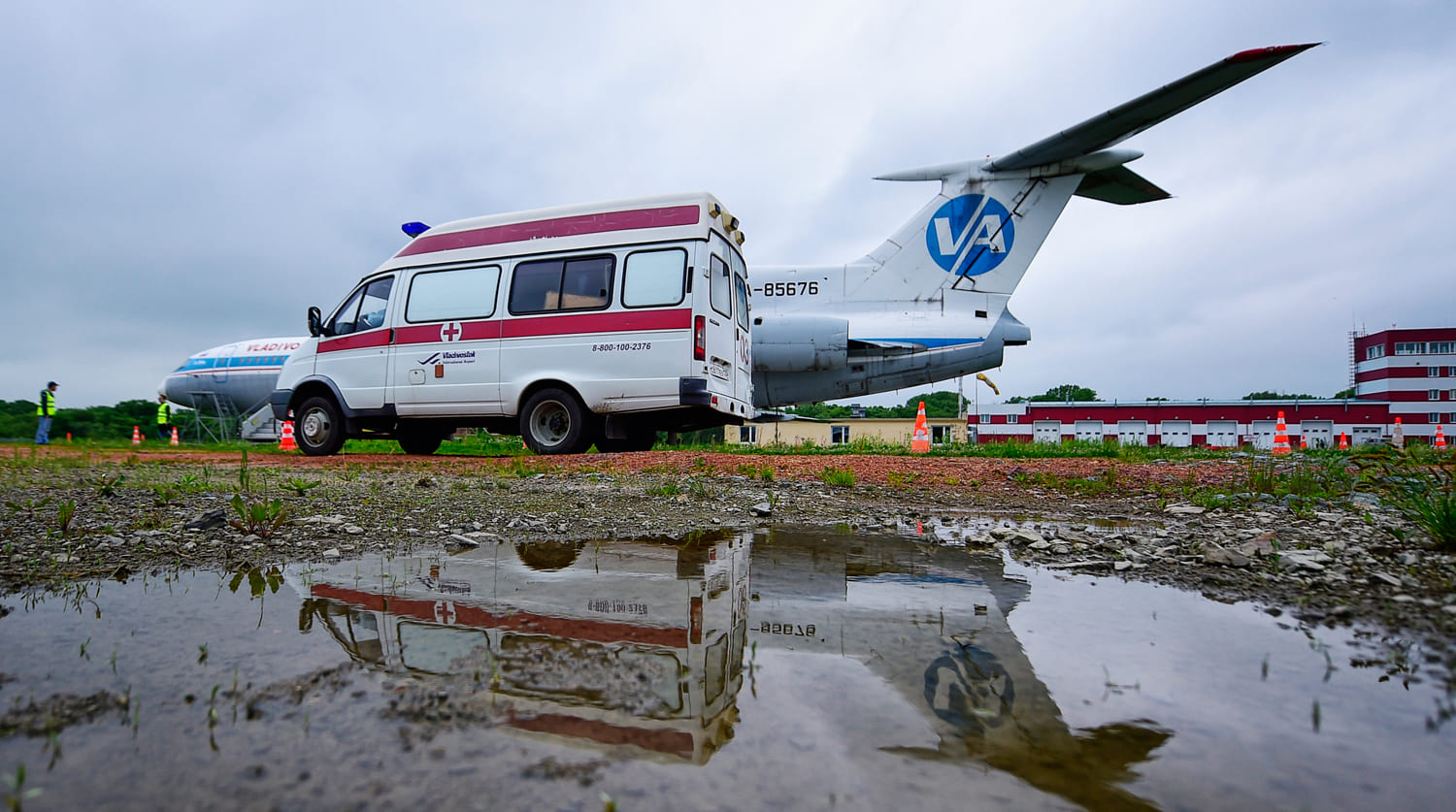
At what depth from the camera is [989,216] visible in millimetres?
11641

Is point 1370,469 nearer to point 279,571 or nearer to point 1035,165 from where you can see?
point 279,571

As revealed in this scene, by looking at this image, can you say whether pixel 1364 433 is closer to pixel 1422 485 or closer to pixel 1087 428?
pixel 1087 428

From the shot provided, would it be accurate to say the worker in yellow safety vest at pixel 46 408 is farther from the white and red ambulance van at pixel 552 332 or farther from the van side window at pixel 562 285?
the van side window at pixel 562 285

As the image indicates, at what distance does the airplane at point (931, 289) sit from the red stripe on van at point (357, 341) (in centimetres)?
579

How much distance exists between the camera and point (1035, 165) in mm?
11250

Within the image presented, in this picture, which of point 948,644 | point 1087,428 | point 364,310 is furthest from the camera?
point 1087,428

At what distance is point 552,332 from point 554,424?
119 cm

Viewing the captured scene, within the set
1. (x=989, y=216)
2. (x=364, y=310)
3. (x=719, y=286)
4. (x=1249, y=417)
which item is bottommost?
(x=1249, y=417)

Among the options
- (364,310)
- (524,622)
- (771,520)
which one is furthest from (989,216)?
(524,622)

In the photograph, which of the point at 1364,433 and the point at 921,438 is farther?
the point at 1364,433

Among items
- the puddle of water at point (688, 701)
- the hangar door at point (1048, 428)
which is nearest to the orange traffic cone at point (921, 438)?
→ the puddle of water at point (688, 701)

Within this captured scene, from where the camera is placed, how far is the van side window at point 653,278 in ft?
24.8

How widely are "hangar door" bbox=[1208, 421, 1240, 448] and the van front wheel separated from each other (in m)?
46.9

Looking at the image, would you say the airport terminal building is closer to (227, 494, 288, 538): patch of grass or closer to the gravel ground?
the gravel ground
